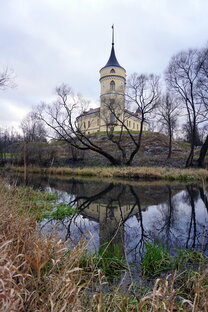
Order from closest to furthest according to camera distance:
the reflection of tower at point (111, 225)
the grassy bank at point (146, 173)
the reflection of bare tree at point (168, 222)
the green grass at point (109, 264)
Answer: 1. the green grass at point (109, 264)
2. the reflection of tower at point (111, 225)
3. the reflection of bare tree at point (168, 222)
4. the grassy bank at point (146, 173)

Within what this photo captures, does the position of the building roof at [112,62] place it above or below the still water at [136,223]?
above

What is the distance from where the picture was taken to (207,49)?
1652 cm

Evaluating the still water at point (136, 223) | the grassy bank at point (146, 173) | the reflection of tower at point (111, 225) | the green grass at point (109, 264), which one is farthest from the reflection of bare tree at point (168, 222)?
the grassy bank at point (146, 173)

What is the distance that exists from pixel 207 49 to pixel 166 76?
4.00 m

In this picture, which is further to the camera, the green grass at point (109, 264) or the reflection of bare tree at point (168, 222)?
the reflection of bare tree at point (168, 222)

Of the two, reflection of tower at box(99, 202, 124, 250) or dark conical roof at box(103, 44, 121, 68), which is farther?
dark conical roof at box(103, 44, 121, 68)

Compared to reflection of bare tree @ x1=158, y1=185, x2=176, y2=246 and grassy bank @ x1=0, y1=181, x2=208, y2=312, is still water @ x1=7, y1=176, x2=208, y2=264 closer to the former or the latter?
reflection of bare tree @ x1=158, y1=185, x2=176, y2=246

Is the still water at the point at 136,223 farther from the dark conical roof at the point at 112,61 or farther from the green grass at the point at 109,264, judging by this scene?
the dark conical roof at the point at 112,61

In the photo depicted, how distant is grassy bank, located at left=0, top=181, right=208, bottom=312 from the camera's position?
140 centimetres

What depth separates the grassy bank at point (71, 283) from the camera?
4.58 feet

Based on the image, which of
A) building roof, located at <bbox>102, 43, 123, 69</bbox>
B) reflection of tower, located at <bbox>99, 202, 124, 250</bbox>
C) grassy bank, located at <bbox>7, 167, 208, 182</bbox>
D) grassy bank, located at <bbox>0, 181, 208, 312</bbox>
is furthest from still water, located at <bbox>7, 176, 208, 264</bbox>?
building roof, located at <bbox>102, 43, 123, 69</bbox>

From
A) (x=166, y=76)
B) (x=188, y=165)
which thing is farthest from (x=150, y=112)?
(x=188, y=165)

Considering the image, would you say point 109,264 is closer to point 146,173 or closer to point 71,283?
point 71,283

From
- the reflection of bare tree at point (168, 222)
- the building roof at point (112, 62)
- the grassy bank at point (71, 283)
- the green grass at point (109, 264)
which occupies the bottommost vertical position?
the reflection of bare tree at point (168, 222)
